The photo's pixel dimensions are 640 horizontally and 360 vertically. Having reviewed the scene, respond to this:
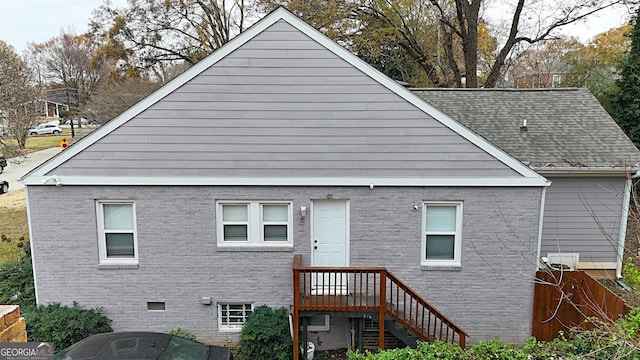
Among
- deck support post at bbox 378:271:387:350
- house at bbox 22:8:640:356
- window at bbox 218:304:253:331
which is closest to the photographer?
deck support post at bbox 378:271:387:350

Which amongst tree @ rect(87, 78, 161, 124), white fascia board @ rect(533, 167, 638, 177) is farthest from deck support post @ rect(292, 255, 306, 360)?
tree @ rect(87, 78, 161, 124)

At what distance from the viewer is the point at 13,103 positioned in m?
19.3

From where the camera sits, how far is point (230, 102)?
28.5ft

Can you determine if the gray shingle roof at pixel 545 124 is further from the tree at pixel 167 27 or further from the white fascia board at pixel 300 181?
the tree at pixel 167 27

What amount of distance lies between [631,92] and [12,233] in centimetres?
2695

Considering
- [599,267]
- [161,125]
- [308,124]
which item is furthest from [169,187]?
[599,267]

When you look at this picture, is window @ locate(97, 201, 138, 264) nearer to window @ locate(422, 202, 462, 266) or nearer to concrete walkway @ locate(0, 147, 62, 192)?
window @ locate(422, 202, 462, 266)

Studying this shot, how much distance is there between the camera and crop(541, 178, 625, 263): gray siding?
452 inches

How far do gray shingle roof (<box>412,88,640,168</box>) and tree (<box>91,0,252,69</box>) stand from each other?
61.6ft

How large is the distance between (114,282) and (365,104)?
6.63 meters

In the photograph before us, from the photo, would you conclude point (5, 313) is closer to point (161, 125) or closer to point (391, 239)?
point (161, 125)

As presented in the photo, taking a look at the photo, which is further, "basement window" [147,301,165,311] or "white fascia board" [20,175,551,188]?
"basement window" [147,301,165,311]

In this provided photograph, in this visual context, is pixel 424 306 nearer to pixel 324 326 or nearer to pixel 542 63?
pixel 324 326

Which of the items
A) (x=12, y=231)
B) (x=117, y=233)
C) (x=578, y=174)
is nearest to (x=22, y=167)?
(x=12, y=231)
